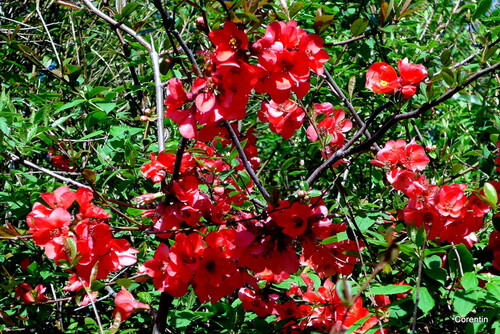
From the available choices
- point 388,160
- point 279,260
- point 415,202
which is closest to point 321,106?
point 388,160

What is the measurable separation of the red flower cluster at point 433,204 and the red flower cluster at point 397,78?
0.19 meters

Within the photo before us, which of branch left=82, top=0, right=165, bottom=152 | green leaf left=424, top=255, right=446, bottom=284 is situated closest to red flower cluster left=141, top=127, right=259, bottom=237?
branch left=82, top=0, right=165, bottom=152

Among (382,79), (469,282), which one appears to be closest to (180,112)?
(382,79)

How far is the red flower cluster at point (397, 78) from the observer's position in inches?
55.1

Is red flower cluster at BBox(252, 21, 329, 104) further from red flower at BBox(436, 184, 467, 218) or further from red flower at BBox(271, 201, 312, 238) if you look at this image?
red flower at BBox(436, 184, 467, 218)

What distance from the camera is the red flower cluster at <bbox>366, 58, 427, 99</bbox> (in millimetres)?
1399

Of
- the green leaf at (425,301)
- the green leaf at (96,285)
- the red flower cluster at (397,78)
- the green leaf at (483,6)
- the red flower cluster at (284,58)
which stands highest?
the green leaf at (483,6)

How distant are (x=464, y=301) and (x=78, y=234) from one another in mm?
914

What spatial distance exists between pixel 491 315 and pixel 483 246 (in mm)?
494

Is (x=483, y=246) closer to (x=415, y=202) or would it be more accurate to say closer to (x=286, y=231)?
(x=415, y=202)

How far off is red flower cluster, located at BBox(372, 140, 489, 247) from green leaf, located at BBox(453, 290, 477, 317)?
8.1 inches

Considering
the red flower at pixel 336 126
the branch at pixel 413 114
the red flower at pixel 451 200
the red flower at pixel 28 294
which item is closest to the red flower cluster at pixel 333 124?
the red flower at pixel 336 126

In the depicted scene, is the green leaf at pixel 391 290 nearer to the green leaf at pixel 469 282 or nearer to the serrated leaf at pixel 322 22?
the green leaf at pixel 469 282

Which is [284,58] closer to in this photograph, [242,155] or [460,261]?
[242,155]
